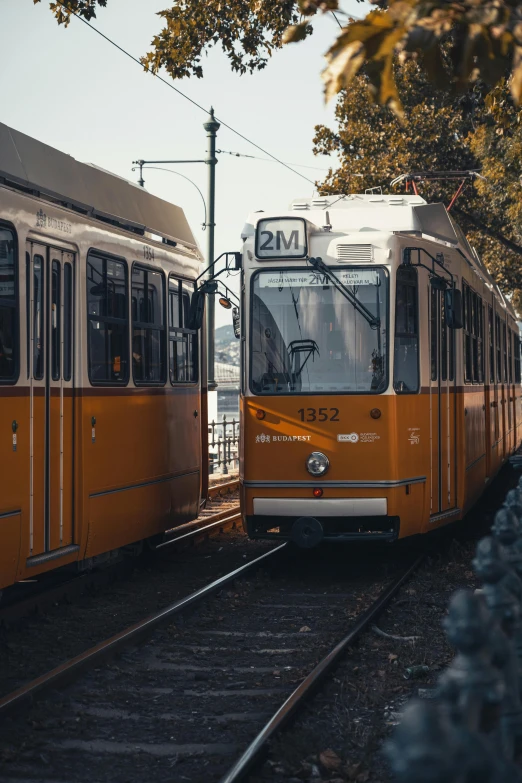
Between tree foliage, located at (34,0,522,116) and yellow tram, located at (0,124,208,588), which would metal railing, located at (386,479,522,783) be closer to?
tree foliage, located at (34,0,522,116)

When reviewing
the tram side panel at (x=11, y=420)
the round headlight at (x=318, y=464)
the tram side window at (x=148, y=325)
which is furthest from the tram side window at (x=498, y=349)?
the tram side panel at (x=11, y=420)

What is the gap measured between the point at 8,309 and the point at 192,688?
9.73 ft

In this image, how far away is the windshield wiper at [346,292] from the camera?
33.8ft

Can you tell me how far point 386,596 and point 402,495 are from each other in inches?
45.7

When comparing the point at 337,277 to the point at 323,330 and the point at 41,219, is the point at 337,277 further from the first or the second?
the point at 41,219

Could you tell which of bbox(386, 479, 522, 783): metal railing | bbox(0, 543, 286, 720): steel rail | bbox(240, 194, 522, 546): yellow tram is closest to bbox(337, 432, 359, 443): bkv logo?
bbox(240, 194, 522, 546): yellow tram

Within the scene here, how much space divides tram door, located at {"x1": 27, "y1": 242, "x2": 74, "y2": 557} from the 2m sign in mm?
2038

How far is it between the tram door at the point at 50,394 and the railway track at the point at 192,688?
108cm

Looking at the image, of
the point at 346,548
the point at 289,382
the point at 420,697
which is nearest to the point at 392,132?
the point at 346,548

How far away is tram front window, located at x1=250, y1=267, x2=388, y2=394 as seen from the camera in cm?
1032

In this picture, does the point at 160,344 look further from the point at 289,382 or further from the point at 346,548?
the point at 346,548

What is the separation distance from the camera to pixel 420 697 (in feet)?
21.6

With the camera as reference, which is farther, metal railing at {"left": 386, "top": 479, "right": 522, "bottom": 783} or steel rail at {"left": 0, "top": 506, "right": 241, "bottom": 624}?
steel rail at {"left": 0, "top": 506, "right": 241, "bottom": 624}

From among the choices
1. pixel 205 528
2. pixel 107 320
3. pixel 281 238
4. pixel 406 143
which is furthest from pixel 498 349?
pixel 406 143
